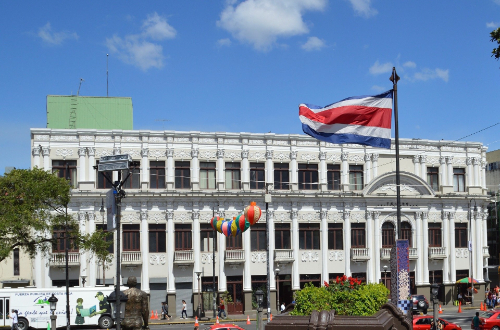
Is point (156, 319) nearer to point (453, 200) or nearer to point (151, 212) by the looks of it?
point (151, 212)

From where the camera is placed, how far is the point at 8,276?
177ft

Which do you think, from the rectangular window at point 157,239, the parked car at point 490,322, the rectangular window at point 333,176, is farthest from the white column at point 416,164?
the rectangular window at point 157,239

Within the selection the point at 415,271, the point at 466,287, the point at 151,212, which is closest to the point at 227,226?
the point at 151,212

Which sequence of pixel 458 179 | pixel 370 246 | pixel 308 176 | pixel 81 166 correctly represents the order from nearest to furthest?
pixel 81 166 → pixel 308 176 → pixel 370 246 → pixel 458 179

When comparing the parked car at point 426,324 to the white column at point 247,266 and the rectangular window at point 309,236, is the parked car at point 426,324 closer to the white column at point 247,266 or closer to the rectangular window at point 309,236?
the white column at point 247,266

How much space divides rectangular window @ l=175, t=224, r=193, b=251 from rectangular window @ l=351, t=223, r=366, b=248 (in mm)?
14246

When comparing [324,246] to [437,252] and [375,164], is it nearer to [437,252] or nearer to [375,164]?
[375,164]

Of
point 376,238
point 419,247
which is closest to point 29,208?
point 376,238

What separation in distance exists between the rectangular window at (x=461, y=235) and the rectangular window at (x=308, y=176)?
46.4 ft

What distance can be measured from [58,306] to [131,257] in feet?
28.8

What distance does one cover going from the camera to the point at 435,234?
59.8 m

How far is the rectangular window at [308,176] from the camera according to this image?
5703cm

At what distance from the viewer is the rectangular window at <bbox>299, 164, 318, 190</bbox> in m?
57.0

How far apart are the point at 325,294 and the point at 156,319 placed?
119ft
